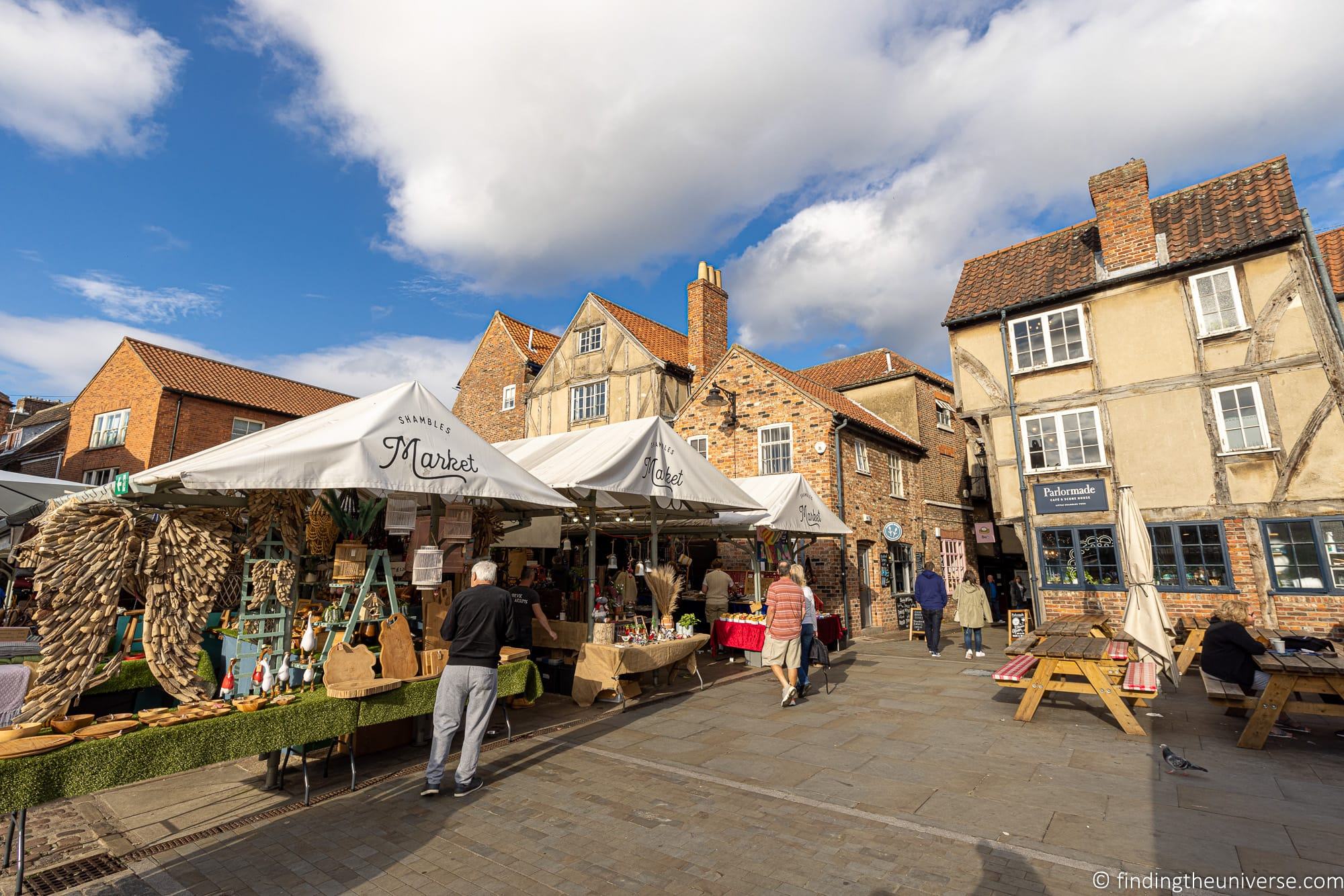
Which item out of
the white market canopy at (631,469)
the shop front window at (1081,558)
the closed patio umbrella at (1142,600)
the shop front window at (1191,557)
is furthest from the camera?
the shop front window at (1081,558)

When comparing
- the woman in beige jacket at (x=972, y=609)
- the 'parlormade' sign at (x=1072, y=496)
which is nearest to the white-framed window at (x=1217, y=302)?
the 'parlormade' sign at (x=1072, y=496)

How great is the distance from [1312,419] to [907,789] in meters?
12.2

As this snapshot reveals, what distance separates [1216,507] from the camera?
1227 cm

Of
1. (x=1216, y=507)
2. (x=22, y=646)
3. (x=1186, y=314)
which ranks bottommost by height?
(x=22, y=646)

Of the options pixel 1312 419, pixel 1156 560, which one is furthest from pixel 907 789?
pixel 1312 419

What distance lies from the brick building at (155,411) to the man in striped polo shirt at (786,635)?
81.5 ft

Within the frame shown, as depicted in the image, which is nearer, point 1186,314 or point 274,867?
point 274,867

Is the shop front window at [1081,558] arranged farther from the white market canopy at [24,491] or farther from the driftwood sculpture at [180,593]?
the white market canopy at [24,491]

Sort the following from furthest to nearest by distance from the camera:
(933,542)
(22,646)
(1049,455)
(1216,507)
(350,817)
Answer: (933,542) → (1049,455) → (1216,507) → (22,646) → (350,817)

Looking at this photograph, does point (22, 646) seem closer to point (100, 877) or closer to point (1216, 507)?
point (100, 877)

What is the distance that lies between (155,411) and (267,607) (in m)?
24.0

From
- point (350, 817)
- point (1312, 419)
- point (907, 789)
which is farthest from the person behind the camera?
point (1312, 419)

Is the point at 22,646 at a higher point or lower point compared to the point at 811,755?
higher

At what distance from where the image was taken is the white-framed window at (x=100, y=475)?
2444 cm
